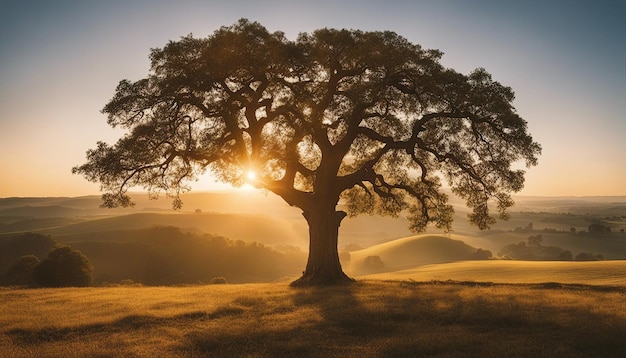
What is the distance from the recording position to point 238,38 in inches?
1015

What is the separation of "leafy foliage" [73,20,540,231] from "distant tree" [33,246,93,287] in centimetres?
1748

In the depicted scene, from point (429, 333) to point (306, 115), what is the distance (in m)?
17.7

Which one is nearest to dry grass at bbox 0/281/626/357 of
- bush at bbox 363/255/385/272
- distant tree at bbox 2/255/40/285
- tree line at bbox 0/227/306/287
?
distant tree at bbox 2/255/40/285

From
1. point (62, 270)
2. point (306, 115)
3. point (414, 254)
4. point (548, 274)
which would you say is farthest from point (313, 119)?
point (414, 254)

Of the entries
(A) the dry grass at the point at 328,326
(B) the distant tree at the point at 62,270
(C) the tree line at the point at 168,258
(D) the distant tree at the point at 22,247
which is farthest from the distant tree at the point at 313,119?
(D) the distant tree at the point at 22,247

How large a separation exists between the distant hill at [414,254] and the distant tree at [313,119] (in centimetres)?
8978

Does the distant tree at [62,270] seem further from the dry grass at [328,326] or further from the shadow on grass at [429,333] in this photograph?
the shadow on grass at [429,333]

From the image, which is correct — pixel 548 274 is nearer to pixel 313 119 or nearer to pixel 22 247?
pixel 313 119

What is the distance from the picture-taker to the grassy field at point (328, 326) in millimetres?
11578

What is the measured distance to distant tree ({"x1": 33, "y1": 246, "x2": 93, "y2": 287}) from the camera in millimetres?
39438

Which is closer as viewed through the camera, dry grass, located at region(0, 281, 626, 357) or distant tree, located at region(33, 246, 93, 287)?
dry grass, located at region(0, 281, 626, 357)

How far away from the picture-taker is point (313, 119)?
2689 centimetres

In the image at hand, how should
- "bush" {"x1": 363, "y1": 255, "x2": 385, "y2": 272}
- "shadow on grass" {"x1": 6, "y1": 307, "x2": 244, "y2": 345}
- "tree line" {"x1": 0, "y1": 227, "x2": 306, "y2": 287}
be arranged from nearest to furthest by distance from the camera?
"shadow on grass" {"x1": 6, "y1": 307, "x2": 244, "y2": 345} → "tree line" {"x1": 0, "y1": 227, "x2": 306, "y2": 287} → "bush" {"x1": 363, "y1": 255, "x2": 385, "y2": 272}

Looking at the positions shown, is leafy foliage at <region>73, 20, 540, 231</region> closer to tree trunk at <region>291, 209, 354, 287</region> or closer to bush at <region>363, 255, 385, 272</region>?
tree trunk at <region>291, 209, 354, 287</region>
